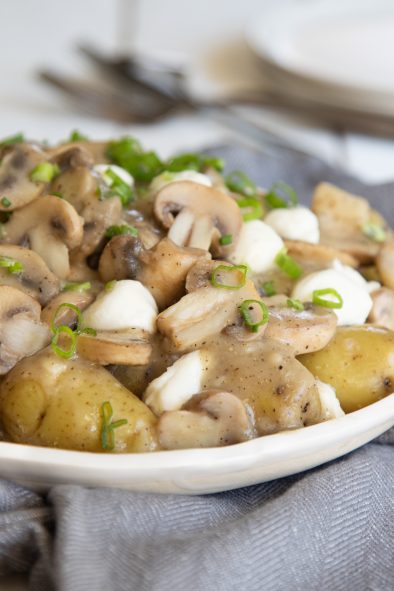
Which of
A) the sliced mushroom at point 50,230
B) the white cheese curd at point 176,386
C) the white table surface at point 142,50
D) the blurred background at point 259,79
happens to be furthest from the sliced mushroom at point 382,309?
the white table surface at point 142,50

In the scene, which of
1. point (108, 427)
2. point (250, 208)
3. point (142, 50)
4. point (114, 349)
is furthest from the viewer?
point (142, 50)

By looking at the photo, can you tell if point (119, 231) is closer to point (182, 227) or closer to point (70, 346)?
point (182, 227)

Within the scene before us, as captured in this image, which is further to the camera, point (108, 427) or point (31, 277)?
point (31, 277)

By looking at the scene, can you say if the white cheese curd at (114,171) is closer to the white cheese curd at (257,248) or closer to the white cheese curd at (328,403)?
the white cheese curd at (257,248)

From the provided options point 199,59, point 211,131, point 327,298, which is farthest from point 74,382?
point 199,59

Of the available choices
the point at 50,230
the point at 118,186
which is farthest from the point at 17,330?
the point at 118,186

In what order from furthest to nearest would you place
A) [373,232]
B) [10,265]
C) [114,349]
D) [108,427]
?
[373,232]
[10,265]
[114,349]
[108,427]

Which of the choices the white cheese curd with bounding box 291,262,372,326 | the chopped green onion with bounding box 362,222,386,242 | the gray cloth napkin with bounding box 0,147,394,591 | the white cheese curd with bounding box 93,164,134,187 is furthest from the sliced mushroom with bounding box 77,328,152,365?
the chopped green onion with bounding box 362,222,386,242
